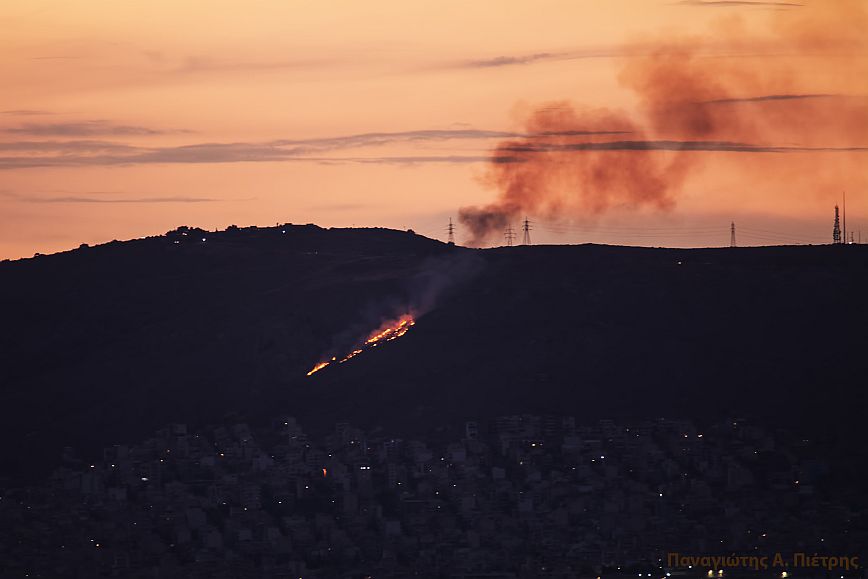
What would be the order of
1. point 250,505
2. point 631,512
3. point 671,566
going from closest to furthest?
1. point 671,566
2. point 631,512
3. point 250,505

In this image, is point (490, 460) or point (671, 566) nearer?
point (671, 566)

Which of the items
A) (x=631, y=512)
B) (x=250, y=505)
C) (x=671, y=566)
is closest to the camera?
(x=671, y=566)

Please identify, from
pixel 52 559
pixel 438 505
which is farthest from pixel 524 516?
pixel 52 559

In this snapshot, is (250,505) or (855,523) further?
(250,505)

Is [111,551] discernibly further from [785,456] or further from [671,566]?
[785,456]

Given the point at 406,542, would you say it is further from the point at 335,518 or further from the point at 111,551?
the point at 111,551

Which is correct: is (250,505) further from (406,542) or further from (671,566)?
(671,566)

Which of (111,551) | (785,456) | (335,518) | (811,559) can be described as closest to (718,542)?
(811,559)
